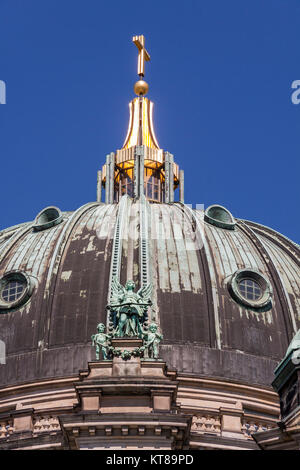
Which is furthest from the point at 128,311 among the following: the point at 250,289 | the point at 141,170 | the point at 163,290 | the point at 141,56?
the point at 141,56

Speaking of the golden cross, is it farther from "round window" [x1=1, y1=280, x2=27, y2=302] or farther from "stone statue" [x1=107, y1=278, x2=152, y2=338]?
"stone statue" [x1=107, y1=278, x2=152, y2=338]

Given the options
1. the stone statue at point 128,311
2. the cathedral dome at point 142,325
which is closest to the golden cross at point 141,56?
the cathedral dome at point 142,325

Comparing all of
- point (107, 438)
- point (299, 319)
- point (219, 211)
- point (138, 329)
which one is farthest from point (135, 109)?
point (107, 438)

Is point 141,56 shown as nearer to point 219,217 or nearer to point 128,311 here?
point 219,217

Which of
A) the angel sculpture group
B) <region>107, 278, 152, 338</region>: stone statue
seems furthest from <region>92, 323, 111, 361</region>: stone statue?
<region>107, 278, 152, 338</region>: stone statue

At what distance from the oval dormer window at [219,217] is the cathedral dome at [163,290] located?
126 millimetres

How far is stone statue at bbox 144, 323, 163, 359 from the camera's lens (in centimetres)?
5800

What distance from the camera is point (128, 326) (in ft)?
192

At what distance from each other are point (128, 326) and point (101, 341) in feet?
3.53

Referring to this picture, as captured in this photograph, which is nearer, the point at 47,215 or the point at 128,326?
the point at 128,326

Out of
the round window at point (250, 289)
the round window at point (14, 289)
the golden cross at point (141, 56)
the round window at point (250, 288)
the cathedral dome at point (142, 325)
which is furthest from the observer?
the golden cross at point (141, 56)

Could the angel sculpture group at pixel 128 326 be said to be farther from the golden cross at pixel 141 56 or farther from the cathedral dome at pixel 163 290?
the golden cross at pixel 141 56

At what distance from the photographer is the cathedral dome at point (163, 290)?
62.5 m
